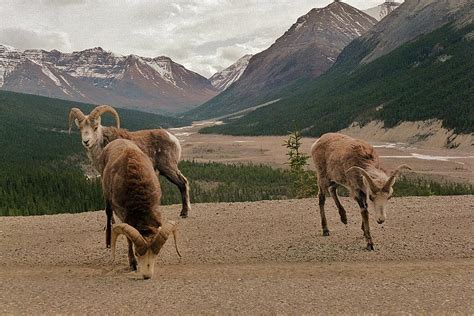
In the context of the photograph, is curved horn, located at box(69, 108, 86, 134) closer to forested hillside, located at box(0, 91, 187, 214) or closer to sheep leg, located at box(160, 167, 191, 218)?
sheep leg, located at box(160, 167, 191, 218)

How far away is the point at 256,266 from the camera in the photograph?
1195 centimetres

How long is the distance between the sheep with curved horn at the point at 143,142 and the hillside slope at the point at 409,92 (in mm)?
55731

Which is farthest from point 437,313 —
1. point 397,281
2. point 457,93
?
point 457,93

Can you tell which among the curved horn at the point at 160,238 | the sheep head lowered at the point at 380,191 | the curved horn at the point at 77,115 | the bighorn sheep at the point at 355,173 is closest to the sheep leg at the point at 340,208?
the bighorn sheep at the point at 355,173

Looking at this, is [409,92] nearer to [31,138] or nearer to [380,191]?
[31,138]

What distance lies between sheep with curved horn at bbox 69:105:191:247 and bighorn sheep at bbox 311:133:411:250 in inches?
211

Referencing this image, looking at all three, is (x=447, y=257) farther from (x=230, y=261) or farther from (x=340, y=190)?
(x=340, y=190)

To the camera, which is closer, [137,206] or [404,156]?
[137,206]

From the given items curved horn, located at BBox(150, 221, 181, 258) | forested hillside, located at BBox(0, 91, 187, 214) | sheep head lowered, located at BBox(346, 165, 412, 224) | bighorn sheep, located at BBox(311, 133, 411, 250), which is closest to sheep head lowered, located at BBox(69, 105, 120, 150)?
curved horn, located at BBox(150, 221, 181, 258)

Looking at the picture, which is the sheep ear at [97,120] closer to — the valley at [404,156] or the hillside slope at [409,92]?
the valley at [404,156]

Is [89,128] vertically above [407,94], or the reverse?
[407,94]

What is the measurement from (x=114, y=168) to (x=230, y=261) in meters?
3.92

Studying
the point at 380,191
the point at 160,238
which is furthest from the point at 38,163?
the point at 380,191

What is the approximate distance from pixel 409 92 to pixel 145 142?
334 ft
